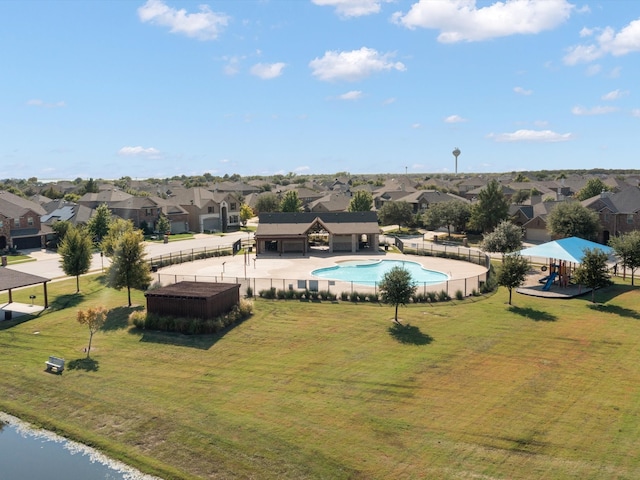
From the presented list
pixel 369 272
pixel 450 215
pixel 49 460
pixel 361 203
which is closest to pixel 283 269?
pixel 369 272

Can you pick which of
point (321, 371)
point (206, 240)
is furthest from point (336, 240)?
point (321, 371)

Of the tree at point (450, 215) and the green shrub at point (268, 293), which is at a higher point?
the tree at point (450, 215)

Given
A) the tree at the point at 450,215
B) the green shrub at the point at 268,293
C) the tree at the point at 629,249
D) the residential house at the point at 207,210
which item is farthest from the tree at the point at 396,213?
the green shrub at the point at 268,293

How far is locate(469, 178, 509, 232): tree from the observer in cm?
6925

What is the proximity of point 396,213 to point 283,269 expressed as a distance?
36.6 metres

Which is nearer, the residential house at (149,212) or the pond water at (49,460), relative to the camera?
the pond water at (49,460)

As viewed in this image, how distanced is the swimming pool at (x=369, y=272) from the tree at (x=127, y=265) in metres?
16.7

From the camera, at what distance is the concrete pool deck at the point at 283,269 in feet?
137

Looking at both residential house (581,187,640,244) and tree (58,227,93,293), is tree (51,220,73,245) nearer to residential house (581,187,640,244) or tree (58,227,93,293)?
tree (58,227,93,293)

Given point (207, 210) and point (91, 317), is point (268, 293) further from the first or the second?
point (207, 210)

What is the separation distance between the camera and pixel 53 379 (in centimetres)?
2433

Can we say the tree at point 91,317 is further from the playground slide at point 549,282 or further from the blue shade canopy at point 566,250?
the playground slide at point 549,282

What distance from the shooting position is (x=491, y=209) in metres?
69.4

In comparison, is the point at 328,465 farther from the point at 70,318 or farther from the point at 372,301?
the point at 70,318
